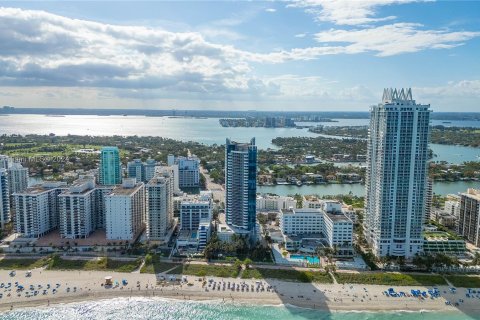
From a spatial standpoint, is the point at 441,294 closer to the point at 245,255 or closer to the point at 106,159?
the point at 245,255

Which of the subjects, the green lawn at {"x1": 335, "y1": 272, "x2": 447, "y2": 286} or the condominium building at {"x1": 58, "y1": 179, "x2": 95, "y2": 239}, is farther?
the condominium building at {"x1": 58, "y1": 179, "x2": 95, "y2": 239}

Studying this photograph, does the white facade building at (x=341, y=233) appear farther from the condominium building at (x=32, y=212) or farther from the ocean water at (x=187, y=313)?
the condominium building at (x=32, y=212)

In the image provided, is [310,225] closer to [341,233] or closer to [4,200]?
[341,233]

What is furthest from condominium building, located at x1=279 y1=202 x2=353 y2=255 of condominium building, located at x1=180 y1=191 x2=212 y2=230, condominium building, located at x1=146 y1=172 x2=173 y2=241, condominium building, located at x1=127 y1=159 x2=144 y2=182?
condominium building, located at x1=127 y1=159 x2=144 y2=182

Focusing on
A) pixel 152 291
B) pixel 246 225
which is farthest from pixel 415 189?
pixel 152 291

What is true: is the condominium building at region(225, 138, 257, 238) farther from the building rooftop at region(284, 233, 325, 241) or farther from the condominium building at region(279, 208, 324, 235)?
the building rooftop at region(284, 233, 325, 241)
